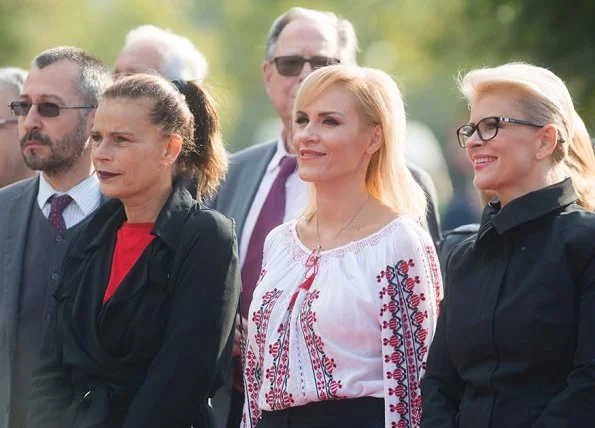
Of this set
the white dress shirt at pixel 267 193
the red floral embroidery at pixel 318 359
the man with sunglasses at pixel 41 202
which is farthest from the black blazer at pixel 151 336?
the white dress shirt at pixel 267 193

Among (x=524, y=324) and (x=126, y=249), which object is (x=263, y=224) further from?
(x=524, y=324)

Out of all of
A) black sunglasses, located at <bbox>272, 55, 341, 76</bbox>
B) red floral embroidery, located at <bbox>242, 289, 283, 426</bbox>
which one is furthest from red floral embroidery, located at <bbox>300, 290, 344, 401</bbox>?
→ black sunglasses, located at <bbox>272, 55, 341, 76</bbox>

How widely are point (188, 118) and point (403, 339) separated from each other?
1.41 meters

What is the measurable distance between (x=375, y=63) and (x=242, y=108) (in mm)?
29497

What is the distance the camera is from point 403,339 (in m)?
5.75

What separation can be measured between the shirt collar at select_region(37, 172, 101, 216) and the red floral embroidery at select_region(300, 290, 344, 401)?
5.73 feet

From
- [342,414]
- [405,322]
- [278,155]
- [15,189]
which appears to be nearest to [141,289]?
[342,414]

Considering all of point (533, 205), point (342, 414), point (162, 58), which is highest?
point (162, 58)

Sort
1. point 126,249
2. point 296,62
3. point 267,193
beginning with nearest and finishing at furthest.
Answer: point 126,249, point 267,193, point 296,62

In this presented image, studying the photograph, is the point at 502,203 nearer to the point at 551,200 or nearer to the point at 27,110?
the point at 551,200

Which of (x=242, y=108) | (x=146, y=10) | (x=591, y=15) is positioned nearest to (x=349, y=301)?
(x=591, y=15)

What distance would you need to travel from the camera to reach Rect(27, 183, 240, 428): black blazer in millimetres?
5855

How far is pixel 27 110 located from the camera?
24.3 feet

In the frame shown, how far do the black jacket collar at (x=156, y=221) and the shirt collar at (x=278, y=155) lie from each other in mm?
1471
